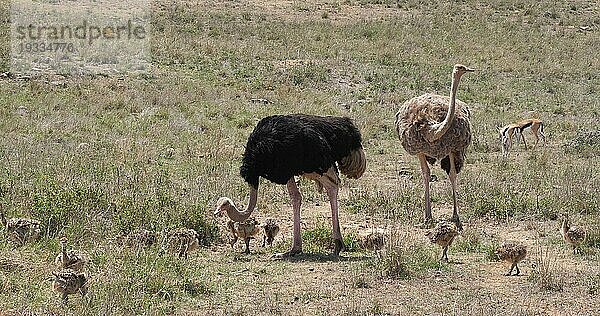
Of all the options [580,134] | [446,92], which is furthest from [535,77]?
[580,134]

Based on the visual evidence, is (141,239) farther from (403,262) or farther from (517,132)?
(517,132)

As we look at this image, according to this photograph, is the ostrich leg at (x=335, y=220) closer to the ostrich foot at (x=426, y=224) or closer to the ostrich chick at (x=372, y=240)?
the ostrich chick at (x=372, y=240)

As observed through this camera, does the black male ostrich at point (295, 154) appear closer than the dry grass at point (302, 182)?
No

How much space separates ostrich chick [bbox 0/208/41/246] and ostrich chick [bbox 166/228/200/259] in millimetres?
1366

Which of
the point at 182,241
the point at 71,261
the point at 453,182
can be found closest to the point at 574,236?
the point at 453,182

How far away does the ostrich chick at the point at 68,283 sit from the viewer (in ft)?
23.3

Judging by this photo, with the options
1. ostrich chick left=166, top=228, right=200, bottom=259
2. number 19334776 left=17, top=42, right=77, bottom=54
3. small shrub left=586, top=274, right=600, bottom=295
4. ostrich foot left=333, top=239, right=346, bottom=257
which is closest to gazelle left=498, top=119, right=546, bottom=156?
ostrich foot left=333, top=239, right=346, bottom=257

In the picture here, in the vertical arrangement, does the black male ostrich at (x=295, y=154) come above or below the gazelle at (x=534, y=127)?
above

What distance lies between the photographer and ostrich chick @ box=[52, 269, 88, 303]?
23.3 feet

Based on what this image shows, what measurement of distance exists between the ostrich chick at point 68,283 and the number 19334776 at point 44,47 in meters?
18.7

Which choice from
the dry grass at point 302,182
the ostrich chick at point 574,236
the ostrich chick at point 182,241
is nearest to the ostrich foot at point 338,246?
the dry grass at point 302,182

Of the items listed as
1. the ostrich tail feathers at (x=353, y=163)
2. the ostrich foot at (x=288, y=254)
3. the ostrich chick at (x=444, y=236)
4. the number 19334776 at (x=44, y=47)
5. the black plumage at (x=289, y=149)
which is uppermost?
the black plumage at (x=289, y=149)

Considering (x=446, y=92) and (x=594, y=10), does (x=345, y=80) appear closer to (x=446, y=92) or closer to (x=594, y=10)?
(x=446, y=92)

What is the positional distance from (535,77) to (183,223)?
61.1 ft
